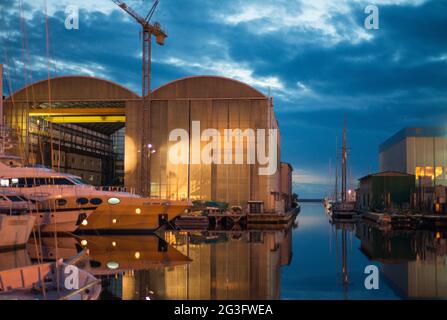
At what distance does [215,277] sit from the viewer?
21.1 m

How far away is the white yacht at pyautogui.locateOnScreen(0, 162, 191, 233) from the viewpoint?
40219mm

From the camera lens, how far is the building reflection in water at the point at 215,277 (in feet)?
57.1

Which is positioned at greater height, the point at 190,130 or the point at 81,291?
the point at 190,130

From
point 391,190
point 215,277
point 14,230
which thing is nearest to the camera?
point 215,277

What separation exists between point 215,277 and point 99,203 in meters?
21.1

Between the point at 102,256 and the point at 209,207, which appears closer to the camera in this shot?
the point at 102,256

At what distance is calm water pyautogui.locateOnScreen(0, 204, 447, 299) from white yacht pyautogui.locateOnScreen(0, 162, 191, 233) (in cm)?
202

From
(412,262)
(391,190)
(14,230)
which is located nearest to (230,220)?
(14,230)

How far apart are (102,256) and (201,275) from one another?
26.3 feet

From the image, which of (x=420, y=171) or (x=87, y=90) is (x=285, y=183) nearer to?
(x=420, y=171)

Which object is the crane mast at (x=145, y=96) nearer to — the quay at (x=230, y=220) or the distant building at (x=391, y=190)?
the quay at (x=230, y=220)
